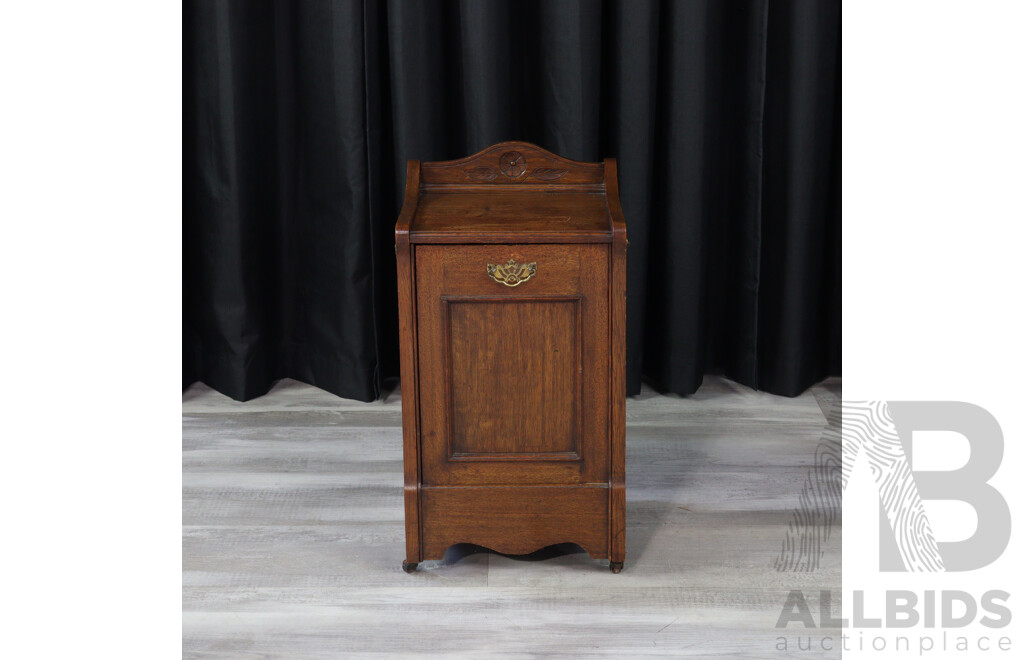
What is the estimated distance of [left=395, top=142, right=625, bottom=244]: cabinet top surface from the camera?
5.72 feet

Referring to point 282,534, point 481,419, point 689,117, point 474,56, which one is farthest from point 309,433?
point 689,117

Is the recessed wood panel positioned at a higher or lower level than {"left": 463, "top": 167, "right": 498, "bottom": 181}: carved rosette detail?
lower

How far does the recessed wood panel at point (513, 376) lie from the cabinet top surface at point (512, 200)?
0.12 m

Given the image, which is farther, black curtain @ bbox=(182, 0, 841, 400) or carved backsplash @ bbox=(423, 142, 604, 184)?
black curtain @ bbox=(182, 0, 841, 400)

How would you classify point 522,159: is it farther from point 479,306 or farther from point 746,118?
point 746,118

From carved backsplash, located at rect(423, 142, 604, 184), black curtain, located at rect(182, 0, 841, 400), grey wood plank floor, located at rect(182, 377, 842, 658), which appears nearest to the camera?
grey wood plank floor, located at rect(182, 377, 842, 658)

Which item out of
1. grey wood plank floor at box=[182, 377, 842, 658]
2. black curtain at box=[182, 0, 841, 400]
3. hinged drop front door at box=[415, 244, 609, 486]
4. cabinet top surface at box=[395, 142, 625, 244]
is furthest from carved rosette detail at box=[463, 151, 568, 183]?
grey wood plank floor at box=[182, 377, 842, 658]

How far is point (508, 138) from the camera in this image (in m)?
2.52

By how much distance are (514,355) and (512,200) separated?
295 mm

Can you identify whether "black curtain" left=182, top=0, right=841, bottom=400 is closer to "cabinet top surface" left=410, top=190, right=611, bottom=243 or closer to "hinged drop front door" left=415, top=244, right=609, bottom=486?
"cabinet top surface" left=410, top=190, right=611, bottom=243

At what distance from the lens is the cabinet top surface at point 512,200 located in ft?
5.72

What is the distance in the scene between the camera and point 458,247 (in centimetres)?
175

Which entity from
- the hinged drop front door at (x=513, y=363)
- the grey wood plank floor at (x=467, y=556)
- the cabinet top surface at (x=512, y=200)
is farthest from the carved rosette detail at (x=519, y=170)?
the grey wood plank floor at (x=467, y=556)

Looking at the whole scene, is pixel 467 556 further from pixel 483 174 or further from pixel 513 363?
pixel 483 174
